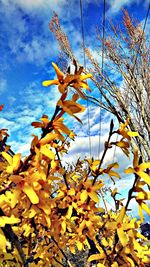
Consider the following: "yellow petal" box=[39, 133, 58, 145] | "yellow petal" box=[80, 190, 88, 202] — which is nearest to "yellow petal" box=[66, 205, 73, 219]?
"yellow petal" box=[80, 190, 88, 202]

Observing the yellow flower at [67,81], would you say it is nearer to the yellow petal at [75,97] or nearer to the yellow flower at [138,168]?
the yellow petal at [75,97]

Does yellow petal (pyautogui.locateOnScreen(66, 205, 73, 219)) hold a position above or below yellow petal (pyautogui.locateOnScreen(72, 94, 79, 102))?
below

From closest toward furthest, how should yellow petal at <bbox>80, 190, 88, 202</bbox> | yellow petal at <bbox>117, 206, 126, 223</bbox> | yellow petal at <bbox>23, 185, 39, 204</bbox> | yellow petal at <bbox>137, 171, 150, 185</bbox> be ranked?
yellow petal at <bbox>23, 185, 39, 204</bbox> → yellow petal at <bbox>137, 171, 150, 185</bbox> → yellow petal at <bbox>117, 206, 126, 223</bbox> → yellow petal at <bbox>80, 190, 88, 202</bbox>

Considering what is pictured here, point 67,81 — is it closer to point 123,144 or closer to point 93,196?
point 123,144

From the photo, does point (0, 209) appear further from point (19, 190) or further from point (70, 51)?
point (70, 51)

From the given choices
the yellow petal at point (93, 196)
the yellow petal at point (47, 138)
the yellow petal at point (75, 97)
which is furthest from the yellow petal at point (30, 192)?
the yellow petal at point (93, 196)

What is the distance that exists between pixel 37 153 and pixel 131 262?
64 cm

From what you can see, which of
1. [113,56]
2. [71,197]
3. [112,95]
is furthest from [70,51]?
[71,197]

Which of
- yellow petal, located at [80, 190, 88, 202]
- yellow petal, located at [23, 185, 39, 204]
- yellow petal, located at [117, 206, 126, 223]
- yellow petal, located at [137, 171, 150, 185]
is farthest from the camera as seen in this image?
yellow petal, located at [80, 190, 88, 202]

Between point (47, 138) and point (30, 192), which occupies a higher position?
point (47, 138)

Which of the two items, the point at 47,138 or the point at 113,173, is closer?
the point at 47,138

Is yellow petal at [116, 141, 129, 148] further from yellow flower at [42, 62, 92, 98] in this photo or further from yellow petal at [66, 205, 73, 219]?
yellow petal at [66, 205, 73, 219]

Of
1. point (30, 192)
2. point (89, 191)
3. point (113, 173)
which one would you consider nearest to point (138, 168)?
point (113, 173)

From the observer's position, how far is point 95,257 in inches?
45.0
